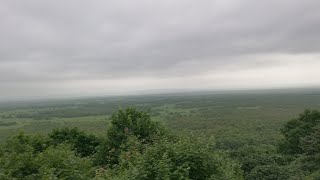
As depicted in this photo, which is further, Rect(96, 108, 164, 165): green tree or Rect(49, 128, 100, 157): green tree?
Rect(49, 128, 100, 157): green tree

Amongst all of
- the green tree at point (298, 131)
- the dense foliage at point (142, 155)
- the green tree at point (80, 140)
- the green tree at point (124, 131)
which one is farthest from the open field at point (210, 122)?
the green tree at point (298, 131)

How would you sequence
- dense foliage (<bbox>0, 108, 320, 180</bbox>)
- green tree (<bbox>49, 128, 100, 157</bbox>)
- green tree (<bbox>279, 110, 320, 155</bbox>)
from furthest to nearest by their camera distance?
1. green tree (<bbox>279, 110, 320, 155</bbox>)
2. green tree (<bbox>49, 128, 100, 157</bbox>)
3. dense foliage (<bbox>0, 108, 320, 180</bbox>)

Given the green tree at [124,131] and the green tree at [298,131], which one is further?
the green tree at [298,131]

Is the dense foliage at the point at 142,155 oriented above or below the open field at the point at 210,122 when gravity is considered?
above

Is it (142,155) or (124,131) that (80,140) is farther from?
(142,155)

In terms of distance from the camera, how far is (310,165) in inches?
1084

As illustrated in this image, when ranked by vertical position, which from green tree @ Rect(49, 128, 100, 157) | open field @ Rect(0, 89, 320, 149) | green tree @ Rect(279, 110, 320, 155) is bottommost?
open field @ Rect(0, 89, 320, 149)

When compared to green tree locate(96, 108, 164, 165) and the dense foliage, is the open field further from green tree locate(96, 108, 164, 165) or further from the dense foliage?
the dense foliage

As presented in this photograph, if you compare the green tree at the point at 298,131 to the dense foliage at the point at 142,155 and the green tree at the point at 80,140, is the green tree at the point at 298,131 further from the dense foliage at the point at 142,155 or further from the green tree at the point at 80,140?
the green tree at the point at 80,140

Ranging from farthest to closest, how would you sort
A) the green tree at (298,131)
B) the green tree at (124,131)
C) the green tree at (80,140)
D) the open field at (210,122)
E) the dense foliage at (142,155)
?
the open field at (210,122), the green tree at (298,131), the green tree at (80,140), the green tree at (124,131), the dense foliage at (142,155)

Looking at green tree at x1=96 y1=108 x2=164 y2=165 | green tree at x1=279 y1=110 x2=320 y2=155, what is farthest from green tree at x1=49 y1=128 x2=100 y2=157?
green tree at x1=279 y1=110 x2=320 y2=155

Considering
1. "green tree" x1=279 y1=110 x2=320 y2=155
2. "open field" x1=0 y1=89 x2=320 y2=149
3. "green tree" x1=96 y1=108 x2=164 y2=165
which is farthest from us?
"open field" x1=0 y1=89 x2=320 y2=149

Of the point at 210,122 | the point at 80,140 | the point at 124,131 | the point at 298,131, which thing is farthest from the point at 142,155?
the point at 210,122

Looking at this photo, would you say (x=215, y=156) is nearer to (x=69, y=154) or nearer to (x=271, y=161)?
(x=69, y=154)
